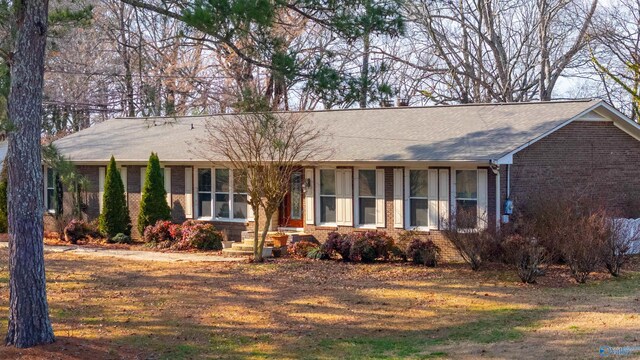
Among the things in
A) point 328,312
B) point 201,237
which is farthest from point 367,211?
point 328,312

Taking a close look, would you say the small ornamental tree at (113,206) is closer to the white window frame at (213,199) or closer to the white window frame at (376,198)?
the white window frame at (213,199)

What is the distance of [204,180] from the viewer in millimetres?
24828

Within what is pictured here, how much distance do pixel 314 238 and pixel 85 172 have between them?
9.48m

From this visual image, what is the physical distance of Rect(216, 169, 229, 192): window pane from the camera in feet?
79.8

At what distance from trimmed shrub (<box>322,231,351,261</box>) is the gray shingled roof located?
2090 millimetres

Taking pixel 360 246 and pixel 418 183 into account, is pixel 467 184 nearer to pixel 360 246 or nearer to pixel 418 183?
pixel 418 183

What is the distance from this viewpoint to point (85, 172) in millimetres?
27422

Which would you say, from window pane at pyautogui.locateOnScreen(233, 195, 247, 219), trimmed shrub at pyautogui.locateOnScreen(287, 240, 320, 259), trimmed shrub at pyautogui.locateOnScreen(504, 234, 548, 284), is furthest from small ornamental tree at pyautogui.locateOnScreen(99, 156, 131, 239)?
trimmed shrub at pyautogui.locateOnScreen(504, 234, 548, 284)

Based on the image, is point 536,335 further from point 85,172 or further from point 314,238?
point 85,172

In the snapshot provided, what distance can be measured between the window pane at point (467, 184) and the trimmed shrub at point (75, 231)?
1258cm

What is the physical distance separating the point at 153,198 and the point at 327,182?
581 cm

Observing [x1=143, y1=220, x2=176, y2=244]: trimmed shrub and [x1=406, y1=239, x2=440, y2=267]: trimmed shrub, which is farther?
[x1=143, y1=220, x2=176, y2=244]: trimmed shrub

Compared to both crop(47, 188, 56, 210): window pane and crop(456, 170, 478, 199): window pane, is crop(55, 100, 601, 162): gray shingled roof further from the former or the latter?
crop(47, 188, 56, 210): window pane

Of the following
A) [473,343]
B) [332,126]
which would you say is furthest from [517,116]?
[473,343]
